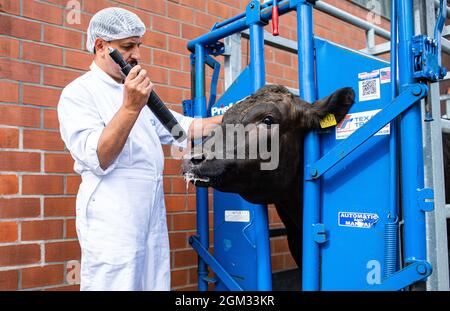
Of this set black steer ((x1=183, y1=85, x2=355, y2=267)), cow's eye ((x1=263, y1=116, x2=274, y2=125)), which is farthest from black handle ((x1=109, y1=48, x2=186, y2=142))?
cow's eye ((x1=263, y1=116, x2=274, y2=125))

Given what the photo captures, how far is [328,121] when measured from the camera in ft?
7.10

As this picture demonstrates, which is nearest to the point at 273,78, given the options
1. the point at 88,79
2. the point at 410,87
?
the point at 88,79

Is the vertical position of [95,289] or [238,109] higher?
[238,109]

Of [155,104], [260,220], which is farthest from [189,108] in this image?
[260,220]

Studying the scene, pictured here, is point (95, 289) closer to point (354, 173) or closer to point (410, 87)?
point (354, 173)

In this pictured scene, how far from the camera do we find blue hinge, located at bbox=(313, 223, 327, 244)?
2082 mm

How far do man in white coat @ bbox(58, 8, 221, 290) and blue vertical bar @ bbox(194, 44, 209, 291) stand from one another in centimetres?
46

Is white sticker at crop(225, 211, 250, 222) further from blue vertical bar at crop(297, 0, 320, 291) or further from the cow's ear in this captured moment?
the cow's ear


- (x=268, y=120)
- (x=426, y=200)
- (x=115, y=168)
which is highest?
(x=268, y=120)

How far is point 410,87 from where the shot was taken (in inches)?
71.5

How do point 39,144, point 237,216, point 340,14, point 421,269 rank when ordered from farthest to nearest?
point 340,14 → point 39,144 → point 237,216 → point 421,269

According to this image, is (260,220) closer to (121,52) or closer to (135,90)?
(135,90)

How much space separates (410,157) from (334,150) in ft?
1.06
